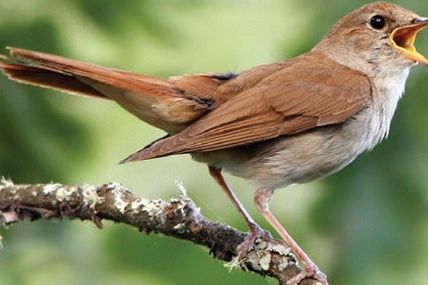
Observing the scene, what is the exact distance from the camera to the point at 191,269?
2.38m

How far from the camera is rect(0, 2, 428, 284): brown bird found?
2.45 meters

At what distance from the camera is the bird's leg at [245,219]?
227 cm

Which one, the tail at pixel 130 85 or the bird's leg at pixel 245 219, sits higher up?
the tail at pixel 130 85

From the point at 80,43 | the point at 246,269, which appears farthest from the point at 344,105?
the point at 80,43

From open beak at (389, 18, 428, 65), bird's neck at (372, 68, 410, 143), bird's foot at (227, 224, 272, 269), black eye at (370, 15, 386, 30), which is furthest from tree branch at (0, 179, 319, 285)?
black eye at (370, 15, 386, 30)

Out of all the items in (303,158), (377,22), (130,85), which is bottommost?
(303,158)

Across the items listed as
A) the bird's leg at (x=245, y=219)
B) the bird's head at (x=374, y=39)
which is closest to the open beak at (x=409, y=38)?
the bird's head at (x=374, y=39)

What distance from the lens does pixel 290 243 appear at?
2418mm

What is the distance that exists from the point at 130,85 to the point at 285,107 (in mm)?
622

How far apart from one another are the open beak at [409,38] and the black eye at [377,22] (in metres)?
0.06

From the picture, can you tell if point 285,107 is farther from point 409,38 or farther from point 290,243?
point 409,38

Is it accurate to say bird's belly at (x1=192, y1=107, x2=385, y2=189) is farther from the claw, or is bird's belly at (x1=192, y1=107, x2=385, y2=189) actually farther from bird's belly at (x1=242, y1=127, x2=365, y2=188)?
the claw

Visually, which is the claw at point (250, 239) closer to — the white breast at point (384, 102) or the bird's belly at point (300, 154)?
the bird's belly at point (300, 154)

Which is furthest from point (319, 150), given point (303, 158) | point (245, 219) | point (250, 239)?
point (250, 239)
